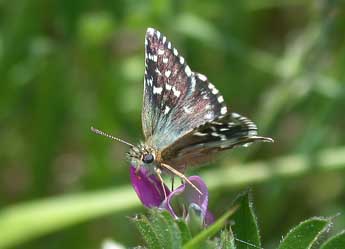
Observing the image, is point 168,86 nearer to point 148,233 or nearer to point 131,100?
point 148,233

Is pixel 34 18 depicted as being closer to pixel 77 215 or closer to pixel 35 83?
pixel 35 83

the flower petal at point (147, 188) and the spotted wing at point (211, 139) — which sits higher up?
the spotted wing at point (211, 139)

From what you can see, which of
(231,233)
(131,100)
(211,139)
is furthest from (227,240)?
(131,100)

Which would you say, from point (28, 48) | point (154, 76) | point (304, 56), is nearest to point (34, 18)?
point (28, 48)

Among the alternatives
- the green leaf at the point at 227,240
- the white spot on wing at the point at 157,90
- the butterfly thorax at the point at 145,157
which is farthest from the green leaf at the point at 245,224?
the white spot on wing at the point at 157,90

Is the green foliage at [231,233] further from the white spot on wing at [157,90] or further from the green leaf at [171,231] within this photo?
the white spot on wing at [157,90]

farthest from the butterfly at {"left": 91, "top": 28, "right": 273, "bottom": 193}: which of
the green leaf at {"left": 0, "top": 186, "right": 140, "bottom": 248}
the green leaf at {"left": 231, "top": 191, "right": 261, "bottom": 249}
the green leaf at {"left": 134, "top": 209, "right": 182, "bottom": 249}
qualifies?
the green leaf at {"left": 0, "top": 186, "right": 140, "bottom": 248}
